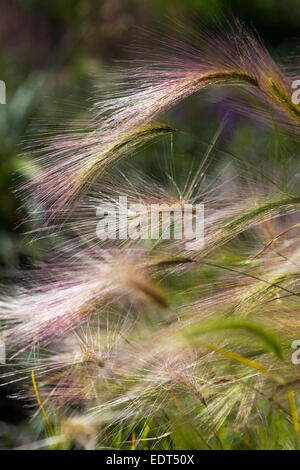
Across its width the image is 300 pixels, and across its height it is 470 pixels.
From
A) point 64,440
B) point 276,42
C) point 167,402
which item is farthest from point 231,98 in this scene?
point 276,42

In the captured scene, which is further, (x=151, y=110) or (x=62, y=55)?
(x=62, y=55)

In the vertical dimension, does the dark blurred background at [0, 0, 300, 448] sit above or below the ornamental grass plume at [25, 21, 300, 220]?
above

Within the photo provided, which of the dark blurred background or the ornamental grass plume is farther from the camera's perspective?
the dark blurred background

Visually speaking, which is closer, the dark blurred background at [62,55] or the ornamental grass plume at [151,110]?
the ornamental grass plume at [151,110]

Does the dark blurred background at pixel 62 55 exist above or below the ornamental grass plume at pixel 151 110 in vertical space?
above

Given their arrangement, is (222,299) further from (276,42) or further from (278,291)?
(276,42)

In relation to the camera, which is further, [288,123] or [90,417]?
[288,123]

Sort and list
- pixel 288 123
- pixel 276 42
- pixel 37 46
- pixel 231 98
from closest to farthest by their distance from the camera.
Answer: pixel 288 123 < pixel 231 98 < pixel 276 42 < pixel 37 46

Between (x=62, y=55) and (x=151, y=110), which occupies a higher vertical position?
(x=62, y=55)
